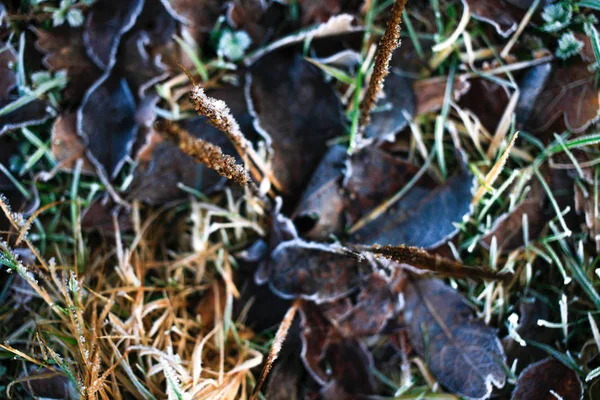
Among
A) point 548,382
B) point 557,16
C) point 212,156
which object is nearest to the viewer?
point 212,156

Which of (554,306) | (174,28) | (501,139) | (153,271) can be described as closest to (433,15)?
(501,139)

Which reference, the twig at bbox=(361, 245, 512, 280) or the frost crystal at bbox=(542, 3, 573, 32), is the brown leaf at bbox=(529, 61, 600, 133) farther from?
the twig at bbox=(361, 245, 512, 280)

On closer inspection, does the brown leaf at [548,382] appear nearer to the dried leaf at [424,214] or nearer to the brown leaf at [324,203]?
the dried leaf at [424,214]

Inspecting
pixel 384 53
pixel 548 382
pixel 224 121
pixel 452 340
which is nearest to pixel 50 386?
pixel 224 121

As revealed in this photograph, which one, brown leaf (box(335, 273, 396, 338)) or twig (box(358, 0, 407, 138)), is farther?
brown leaf (box(335, 273, 396, 338))

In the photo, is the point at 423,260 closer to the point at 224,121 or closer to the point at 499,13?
the point at 224,121

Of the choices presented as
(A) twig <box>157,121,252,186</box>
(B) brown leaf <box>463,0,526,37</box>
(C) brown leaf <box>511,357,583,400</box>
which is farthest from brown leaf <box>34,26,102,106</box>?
(C) brown leaf <box>511,357,583,400</box>
